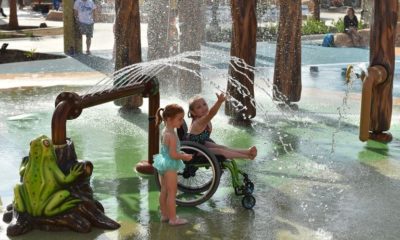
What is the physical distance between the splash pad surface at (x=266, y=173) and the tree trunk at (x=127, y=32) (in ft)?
2.59

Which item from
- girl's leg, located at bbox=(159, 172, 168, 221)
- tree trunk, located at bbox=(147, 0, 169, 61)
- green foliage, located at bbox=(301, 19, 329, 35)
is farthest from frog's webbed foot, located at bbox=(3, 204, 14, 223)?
green foliage, located at bbox=(301, 19, 329, 35)

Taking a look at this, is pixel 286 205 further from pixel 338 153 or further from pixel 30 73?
pixel 30 73

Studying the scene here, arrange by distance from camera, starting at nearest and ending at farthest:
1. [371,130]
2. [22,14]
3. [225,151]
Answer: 1. [225,151]
2. [371,130]
3. [22,14]

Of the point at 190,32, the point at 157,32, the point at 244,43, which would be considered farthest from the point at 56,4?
the point at 244,43

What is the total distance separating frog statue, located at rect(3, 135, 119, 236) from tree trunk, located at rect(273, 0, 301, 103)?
595cm

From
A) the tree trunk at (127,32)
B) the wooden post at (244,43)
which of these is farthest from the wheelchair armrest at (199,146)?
the tree trunk at (127,32)

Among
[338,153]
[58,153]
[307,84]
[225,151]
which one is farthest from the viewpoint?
[307,84]

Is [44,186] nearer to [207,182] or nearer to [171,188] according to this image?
[171,188]

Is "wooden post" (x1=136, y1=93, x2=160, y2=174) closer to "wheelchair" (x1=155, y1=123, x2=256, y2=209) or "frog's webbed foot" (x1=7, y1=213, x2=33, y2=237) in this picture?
"wheelchair" (x1=155, y1=123, x2=256, y2=209)

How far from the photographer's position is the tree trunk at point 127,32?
398 inches

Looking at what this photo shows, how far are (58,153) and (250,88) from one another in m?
4.66

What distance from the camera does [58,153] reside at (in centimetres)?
527

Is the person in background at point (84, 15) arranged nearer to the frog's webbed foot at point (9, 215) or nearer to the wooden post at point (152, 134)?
the wooden post at point (152, 134)

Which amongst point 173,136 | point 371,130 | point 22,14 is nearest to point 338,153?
point 371,130
